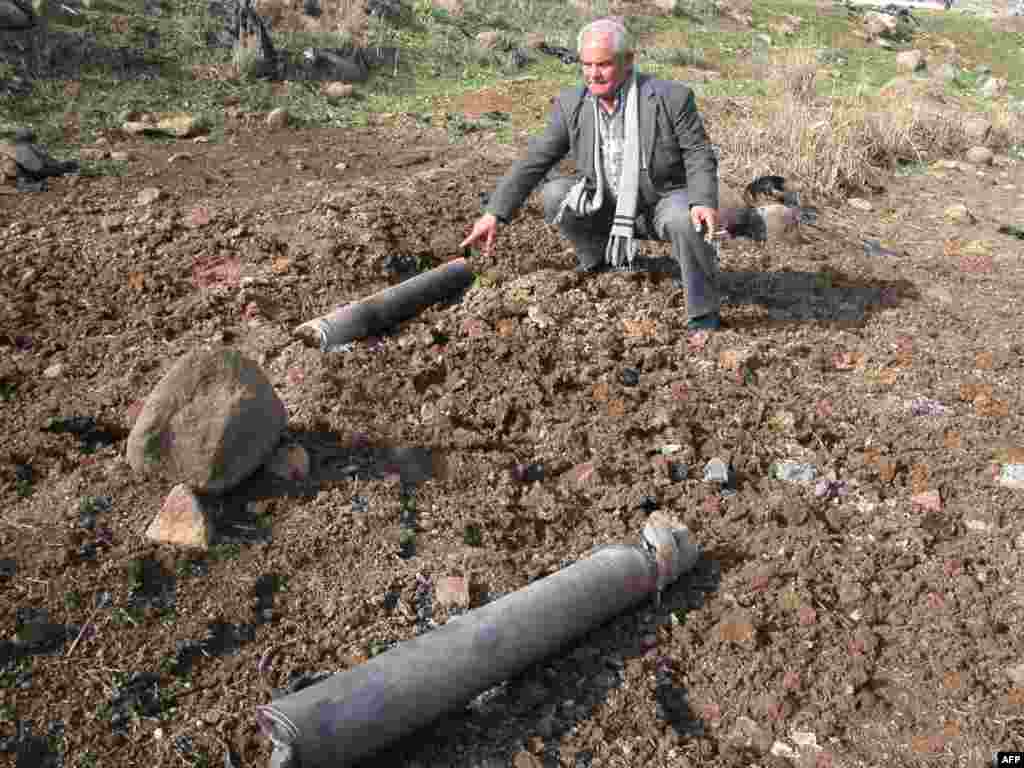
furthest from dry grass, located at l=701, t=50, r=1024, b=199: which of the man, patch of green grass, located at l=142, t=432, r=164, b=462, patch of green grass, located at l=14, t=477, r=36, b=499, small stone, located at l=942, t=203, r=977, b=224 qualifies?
patch of green grass, located at l=14, t=477, r=36, b=499

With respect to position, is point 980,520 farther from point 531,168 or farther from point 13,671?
point 13,671

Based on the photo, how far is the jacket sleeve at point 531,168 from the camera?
3.85 m

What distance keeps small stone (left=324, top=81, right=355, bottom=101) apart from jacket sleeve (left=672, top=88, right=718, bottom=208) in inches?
179

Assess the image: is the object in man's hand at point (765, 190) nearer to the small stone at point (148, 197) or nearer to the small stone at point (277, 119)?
the small stone at point (277, 119)

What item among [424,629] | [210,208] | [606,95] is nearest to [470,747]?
[424,629]

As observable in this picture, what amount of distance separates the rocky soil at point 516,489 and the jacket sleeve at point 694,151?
1.99 ft

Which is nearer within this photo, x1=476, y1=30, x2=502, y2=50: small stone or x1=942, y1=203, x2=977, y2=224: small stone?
x1=942, y1=203, x2=977, y2=224: small stone

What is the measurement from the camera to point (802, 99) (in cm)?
869

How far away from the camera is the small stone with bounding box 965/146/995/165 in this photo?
7570 millimetres

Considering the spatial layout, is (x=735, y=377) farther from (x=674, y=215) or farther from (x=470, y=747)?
(x=470, y=747)

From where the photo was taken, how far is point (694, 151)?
3662 millimetres

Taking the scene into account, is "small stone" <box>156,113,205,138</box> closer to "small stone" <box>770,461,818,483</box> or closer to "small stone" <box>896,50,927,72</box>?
"small stone" <box>770,461,818,483</box>

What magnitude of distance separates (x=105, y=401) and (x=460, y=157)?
3.42 meters

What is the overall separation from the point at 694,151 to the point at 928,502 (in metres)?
1.64
